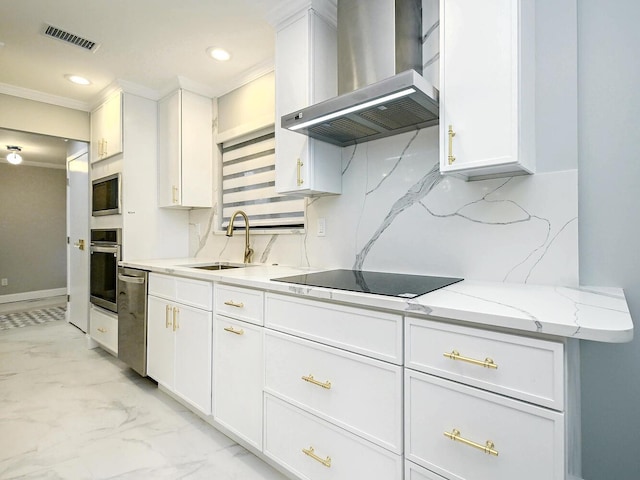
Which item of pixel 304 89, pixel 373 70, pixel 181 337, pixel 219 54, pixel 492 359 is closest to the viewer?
pixel 492 359

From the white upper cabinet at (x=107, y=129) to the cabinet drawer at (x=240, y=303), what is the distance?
2064mm

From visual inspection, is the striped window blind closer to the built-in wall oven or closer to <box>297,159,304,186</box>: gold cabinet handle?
<box>297,159,304,186</box>: gold cabinet handle

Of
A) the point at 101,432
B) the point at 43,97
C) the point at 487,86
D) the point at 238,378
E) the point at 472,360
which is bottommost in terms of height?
the point at 101,432

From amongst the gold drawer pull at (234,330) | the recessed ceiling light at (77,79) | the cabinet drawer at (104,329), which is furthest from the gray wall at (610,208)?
the recessed ceiling light at (77,79)

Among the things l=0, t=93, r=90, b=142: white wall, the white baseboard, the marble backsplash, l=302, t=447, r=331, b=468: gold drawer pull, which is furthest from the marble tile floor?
the white baseboard

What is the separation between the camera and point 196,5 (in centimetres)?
204

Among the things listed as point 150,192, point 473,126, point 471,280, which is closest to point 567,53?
point 473,126

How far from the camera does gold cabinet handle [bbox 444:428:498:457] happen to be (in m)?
0.98

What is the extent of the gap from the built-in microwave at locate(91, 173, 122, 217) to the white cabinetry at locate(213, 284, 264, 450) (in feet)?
6.12

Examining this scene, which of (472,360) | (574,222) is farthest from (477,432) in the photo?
(574,222)

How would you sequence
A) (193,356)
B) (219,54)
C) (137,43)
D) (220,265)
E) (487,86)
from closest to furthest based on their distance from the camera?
(487,86)
(193,356)
(137,43)
(219,54)
(220,265)

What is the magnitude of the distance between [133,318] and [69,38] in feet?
6.74

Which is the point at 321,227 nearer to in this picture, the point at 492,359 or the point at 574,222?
the point at 574,222

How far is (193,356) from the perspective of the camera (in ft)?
7.00
